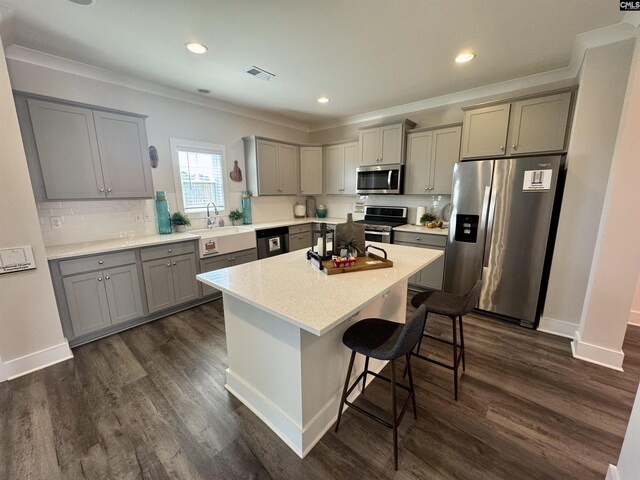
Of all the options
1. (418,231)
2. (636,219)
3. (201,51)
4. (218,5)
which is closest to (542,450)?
(636,219)

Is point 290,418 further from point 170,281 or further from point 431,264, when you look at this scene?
point 431,264

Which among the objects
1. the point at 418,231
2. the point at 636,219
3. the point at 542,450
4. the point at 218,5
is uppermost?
the point at 218,5

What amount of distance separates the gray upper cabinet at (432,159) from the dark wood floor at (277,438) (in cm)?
229

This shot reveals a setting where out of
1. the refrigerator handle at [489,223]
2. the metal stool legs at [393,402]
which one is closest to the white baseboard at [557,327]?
the refrigerator handle at [489,223]

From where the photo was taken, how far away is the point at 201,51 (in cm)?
238

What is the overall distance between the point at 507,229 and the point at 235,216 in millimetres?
3691

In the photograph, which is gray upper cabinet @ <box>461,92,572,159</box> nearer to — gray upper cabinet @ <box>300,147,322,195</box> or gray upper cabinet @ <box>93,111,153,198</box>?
gray upper cabinet @ <box>300,147,322,195</box>

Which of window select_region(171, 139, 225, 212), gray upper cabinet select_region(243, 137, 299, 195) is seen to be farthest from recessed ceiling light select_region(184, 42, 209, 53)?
gray upper cabinet select_region(243, 137, 299, 195)

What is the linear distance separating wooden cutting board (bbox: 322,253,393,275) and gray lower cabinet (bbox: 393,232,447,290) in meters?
1.85

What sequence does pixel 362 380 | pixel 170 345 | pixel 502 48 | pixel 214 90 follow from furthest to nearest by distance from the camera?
1. pixel 214 90
2. pixel 170 345
3. pixel 502 48
4. pixel 362 380

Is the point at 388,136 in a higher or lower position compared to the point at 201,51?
lower

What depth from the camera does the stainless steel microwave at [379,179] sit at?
3.96 meters

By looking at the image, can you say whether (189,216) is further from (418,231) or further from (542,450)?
(542,450)

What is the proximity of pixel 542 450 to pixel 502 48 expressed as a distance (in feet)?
10.4
